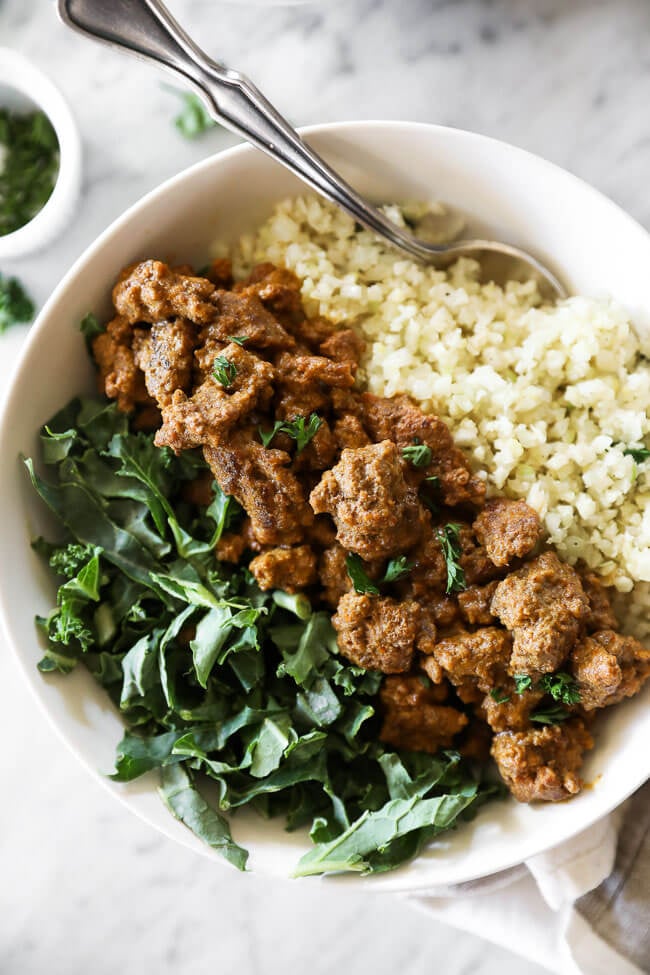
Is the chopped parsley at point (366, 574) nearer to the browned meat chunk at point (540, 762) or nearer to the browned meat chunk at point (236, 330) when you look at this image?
the browned meat chunk at point (540, 762)

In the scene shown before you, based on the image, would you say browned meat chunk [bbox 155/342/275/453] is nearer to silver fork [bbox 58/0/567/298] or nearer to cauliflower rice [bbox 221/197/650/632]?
cauliflower rice [bbox 221/197/650/632]

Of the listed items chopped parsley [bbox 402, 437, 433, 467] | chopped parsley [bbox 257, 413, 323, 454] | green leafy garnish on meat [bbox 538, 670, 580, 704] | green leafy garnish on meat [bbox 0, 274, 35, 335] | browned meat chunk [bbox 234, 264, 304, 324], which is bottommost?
green leafy garnish on meat [bbox 538, 670, 580, 704]

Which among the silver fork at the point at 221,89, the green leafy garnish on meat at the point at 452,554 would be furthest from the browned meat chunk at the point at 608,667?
the silver fork at the point at 221,89

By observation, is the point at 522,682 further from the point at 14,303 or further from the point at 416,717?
the point at 14,303

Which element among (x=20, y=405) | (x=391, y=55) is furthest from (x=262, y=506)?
(x=391, y=55)

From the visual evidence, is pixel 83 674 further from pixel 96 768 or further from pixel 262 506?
pixel 262 506

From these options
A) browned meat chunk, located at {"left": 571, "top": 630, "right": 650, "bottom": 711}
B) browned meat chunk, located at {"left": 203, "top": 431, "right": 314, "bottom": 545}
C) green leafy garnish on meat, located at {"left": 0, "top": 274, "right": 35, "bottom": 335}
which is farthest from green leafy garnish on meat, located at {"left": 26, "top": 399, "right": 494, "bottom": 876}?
green leafy garnish on meat, located at {"left": 0, "top": 274, "right": 35, "bottom": 335}
